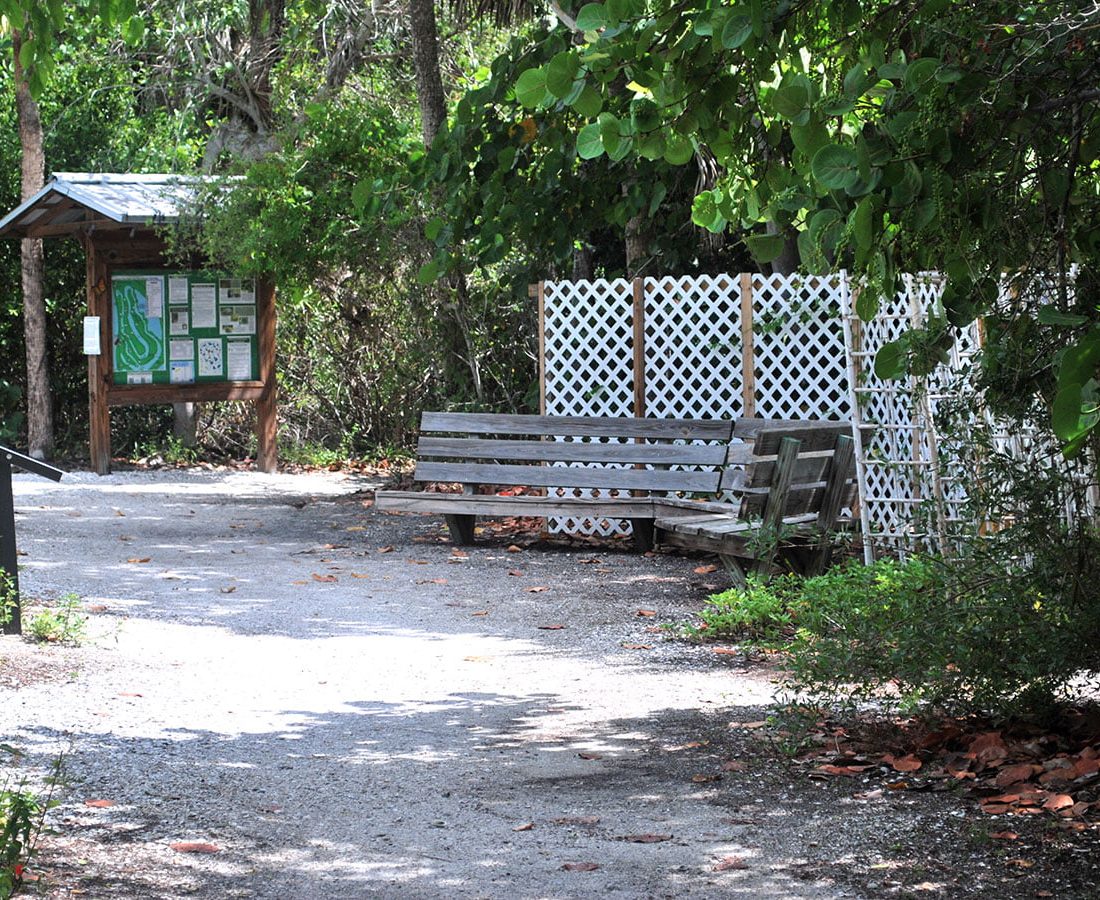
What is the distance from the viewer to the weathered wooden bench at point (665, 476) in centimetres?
898

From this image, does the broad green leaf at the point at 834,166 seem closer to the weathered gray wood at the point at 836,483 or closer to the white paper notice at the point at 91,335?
the weathered gray wood at the point at 836,483

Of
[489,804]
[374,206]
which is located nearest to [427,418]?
[374,206]

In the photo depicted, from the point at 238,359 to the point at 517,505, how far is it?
6402 mm

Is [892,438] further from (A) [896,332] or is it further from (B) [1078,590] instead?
(B) [1078,590]

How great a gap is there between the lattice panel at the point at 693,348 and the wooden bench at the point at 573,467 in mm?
297

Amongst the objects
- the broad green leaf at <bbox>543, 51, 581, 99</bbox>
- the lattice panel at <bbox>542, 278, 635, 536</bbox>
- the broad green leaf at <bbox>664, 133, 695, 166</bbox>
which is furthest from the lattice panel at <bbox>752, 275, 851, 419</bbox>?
the broad green leaf at <bbox>543, 51, 581, 99</bbox>

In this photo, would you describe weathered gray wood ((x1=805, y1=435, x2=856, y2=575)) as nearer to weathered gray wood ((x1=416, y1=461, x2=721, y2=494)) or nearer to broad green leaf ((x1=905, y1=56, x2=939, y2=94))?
weathered gray wood ((x1=416, y1=461, x2=721, y2=494))

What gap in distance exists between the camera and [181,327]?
52.6 ft

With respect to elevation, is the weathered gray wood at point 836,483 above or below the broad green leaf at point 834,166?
below

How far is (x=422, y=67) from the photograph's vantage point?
45.1ft

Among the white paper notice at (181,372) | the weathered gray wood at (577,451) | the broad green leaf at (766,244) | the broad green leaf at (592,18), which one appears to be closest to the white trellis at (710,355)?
the weathered gray wood at (577,451)

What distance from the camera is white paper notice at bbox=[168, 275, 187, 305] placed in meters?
16.1

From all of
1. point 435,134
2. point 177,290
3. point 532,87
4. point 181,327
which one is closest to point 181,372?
point 181,327

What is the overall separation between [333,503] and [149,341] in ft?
11.1
